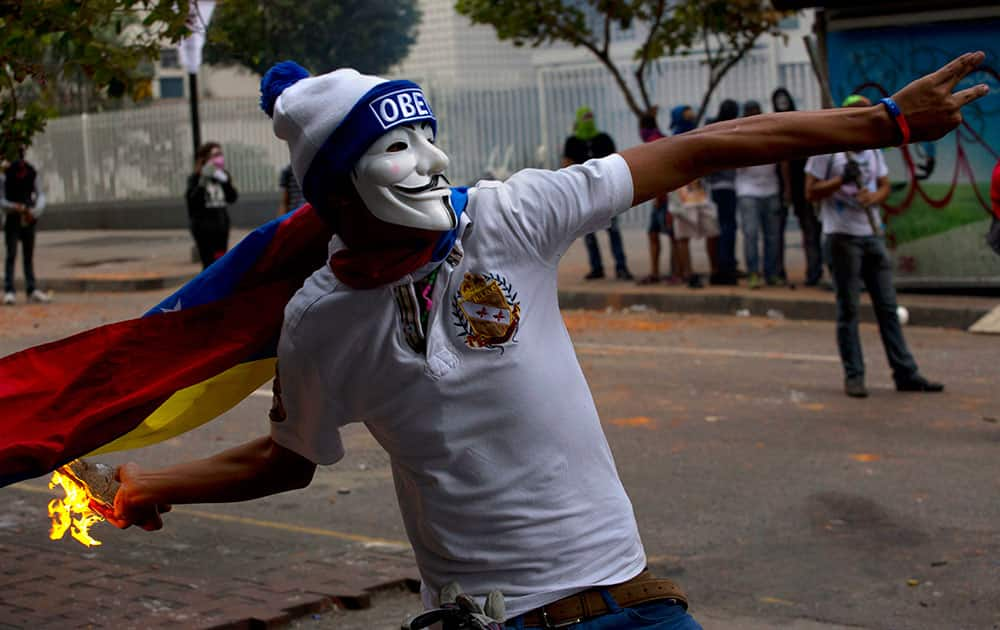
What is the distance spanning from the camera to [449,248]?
2.71 metres

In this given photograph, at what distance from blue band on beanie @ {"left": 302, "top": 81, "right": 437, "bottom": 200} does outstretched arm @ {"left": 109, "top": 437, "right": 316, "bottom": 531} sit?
0.62m

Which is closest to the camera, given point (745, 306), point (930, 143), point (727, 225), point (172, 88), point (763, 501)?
point (763, 501)

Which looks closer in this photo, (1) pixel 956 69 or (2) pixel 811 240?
(1) pixel 956 69

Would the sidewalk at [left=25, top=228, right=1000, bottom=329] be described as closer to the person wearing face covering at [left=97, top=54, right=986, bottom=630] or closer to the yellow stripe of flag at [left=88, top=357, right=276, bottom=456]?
the yellow stripe of flag at [left=88, top=357, right=276, bottom=456]

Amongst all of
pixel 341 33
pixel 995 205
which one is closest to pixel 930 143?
pixel 995 205

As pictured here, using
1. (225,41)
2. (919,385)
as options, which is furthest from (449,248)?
(919,385)

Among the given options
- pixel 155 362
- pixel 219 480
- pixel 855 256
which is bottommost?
pixel 855 256

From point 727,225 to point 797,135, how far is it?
1344 cm

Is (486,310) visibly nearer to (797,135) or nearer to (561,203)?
(561,203)

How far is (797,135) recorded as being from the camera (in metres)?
2.72

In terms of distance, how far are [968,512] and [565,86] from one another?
59.1ft

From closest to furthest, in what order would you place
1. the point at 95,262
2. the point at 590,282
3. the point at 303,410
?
the point at 303,410 < the point at 590,282 < the point at 95,262

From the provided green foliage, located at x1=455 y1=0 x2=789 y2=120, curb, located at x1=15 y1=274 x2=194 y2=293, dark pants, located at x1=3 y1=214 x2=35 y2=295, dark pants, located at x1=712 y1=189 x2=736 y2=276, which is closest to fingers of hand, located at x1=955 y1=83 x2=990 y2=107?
dark pants, located at x1=712 y1=189 x2=736 y2=276

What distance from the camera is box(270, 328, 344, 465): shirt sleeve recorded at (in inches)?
111
